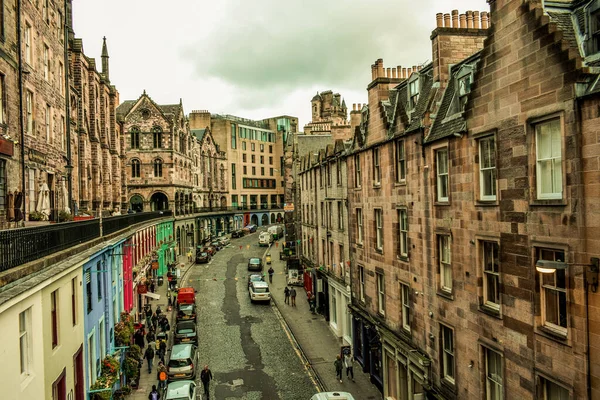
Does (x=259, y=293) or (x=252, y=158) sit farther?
(x=252, y=158)

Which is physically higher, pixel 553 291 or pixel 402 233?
pixel 402 233

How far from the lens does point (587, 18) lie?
34.9 feet

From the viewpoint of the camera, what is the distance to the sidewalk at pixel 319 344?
22812 millimetres

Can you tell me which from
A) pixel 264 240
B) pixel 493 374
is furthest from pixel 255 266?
pixel 493 374

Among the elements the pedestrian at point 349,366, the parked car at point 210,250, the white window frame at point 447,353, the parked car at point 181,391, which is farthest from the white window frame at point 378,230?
the parked car at point 210,250

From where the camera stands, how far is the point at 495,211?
12703 millimetres

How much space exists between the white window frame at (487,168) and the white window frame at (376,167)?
28.4ft

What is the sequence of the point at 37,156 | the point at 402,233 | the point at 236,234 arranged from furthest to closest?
the point at 236,234 → the point at 37,156 → the point at 402,233

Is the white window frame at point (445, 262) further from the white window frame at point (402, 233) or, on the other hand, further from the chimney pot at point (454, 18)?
the chimney pot at point (454, 18)

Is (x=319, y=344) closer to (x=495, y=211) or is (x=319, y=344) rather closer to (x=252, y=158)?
(x=495, y=211)

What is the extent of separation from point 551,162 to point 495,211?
7.86 feet

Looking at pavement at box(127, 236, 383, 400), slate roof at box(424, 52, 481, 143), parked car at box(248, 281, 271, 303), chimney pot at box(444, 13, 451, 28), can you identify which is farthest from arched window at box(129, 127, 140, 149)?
slate roof at box(424, 52, 481, 143)

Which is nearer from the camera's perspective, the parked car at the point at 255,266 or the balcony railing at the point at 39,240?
the balcony railing at the point at 39,240

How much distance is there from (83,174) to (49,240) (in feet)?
82.8
